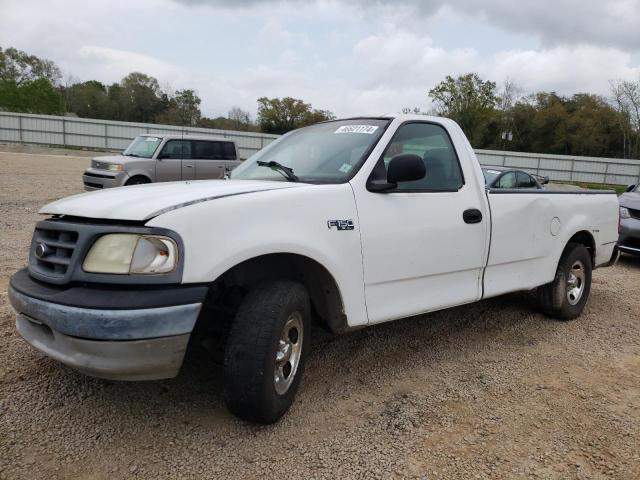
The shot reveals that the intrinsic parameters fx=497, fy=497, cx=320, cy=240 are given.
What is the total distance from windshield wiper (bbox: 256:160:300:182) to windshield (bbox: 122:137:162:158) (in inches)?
396

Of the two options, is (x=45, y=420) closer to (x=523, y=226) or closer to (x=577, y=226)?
(x=523, y=226)

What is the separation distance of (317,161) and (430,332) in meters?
1.96

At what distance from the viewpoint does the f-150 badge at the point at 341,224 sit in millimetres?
2871

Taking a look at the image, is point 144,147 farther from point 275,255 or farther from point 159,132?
point 159,132

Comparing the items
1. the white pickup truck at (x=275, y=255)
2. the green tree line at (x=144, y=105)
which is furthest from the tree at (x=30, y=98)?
the white pickup truck at (x=275, y=255)

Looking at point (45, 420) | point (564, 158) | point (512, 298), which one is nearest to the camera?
point (45, 420)

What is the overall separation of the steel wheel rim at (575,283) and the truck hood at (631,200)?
3.98 metres

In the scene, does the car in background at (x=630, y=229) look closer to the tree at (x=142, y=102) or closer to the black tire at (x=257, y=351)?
the black tire at (x=257, y=351)

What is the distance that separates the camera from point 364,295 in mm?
3059

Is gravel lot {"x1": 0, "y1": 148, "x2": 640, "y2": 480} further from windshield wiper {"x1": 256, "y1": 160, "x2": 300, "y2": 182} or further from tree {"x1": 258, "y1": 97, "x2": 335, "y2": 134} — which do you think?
tree {"x1": 258, "y1": 97, "x2": 335, "y2": 134}

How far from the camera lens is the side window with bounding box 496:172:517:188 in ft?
38.4

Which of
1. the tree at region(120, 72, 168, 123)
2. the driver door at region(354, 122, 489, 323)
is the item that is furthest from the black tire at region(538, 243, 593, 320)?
the tree at region(120, 72, 168, 123)

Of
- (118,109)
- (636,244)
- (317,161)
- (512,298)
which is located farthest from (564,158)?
(118,109)

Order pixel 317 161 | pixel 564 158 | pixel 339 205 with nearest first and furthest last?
pixel 339 205
pixel 317 161
pixel 564 158
